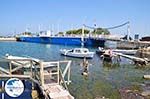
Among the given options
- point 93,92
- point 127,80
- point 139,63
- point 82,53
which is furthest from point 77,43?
point 93,92

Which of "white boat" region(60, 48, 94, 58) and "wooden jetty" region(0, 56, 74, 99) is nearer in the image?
"wooden jetty" region(0, 56, 74, 99)

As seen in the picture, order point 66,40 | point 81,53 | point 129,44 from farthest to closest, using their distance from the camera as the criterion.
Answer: point 66,40
point 129,44
point 81,53

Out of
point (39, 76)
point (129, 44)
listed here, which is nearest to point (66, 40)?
point (129, 44)

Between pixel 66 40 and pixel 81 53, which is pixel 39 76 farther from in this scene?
pixel 66 40

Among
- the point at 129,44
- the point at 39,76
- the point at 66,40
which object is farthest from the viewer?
the point at 66,40

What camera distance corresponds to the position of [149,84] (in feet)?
109

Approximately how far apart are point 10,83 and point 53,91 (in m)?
4.38

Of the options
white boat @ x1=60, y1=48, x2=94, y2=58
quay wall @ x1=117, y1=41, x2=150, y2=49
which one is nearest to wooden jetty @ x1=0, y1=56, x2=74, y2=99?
white boat @ x1=60, y1=48, x2=94, y2=58

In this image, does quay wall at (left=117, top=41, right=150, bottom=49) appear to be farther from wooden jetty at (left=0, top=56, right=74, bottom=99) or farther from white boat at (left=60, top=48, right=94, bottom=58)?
wooden jetty at (left=0, top=56, right=74, bottom=99)

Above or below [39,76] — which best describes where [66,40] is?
below

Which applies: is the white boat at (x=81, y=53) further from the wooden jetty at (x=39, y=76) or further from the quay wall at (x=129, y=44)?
the wooden jetty at (x=39, y=76)

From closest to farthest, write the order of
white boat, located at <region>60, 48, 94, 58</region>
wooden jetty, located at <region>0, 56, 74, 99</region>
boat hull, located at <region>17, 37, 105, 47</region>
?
wooden jetty, located at <region>0, 56, 74, 99</region> < white boat, located at <region>60, 48, 94, 58</region> < boat hull, located at <region>17, 37, 105, 47</region>

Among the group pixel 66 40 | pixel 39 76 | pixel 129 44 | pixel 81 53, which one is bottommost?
pixel 129 44

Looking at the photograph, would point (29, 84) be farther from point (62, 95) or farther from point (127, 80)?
point (127, 80)
